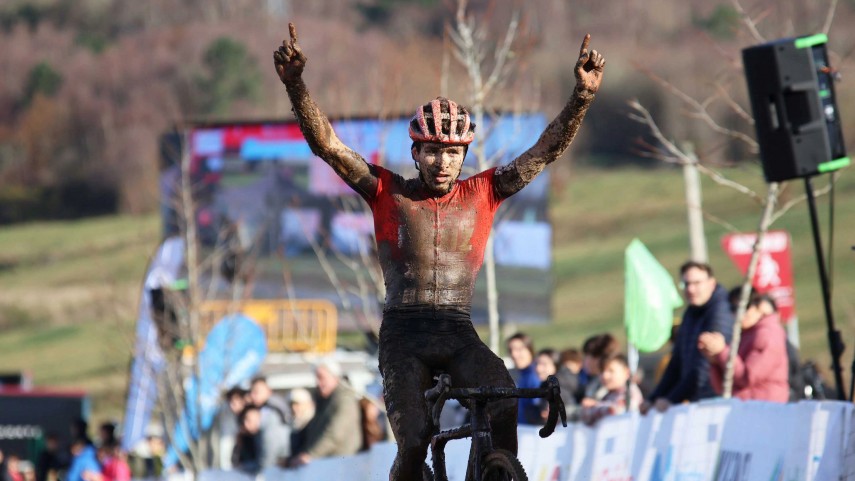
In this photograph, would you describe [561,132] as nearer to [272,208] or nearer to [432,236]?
[432,236]

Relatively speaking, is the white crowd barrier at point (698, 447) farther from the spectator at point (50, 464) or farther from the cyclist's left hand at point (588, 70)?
the spectator at point (50, 464)

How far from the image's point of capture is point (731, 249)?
1556 centimetres

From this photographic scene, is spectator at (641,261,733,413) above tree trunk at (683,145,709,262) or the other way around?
the other way around

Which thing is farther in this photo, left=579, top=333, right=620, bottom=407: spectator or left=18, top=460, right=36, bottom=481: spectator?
left=18, top=460, right=36, bottom=481: spectator

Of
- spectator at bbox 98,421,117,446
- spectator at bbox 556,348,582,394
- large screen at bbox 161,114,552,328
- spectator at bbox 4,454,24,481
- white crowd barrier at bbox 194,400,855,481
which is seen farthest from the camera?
large screen at bbox 161,114,552,328

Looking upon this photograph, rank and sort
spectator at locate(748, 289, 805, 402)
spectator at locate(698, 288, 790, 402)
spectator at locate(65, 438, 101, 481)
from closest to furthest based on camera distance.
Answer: spectator at locate(698, 288, 790, 402)
spectator at locate(748, 289, 805, 402)
spectator at locate(65, 438, 101, 481)

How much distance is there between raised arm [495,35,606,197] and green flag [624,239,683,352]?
13.9 ft

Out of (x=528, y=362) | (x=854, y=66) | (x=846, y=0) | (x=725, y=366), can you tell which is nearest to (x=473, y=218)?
(x=725, y=366)

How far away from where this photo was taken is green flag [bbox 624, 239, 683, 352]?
39.8 feet

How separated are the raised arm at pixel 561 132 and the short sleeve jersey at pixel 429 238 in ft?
0.40

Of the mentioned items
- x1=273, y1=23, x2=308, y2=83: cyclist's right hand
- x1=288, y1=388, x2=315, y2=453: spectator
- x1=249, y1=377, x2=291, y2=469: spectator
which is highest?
x1=273, y1=23, x2=308, y2=83: cyclist's right hand

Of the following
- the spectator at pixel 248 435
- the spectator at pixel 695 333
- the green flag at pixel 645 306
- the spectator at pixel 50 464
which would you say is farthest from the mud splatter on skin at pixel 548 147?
the spectator at pixel 50 464

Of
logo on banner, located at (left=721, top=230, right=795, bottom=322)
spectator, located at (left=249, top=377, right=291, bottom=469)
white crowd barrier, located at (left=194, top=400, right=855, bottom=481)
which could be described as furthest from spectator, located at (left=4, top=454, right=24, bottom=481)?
white crowd barrier, located at (left=194, top=400, right=855, bottom=481)

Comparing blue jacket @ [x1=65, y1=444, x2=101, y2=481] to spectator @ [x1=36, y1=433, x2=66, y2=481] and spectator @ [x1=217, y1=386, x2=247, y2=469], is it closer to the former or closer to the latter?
spectator @ [x1=217, y1=386, x2=247, y2=469]
